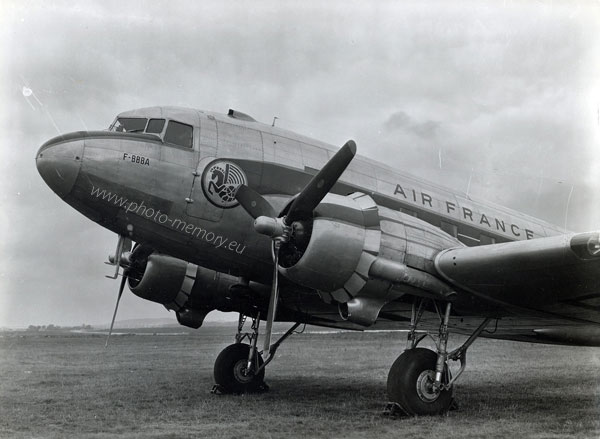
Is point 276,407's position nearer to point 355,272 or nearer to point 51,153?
point 355,272

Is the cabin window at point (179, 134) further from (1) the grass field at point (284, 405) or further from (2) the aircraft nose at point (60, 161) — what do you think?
(1) the grass field at point (284, 405)

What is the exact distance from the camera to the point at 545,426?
21.7 ft

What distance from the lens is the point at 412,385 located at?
6.90 metres

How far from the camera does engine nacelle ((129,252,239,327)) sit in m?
9.93

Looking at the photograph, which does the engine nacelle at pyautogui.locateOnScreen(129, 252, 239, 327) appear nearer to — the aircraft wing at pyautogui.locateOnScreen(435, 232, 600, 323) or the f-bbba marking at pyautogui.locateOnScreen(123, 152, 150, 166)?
the f-bbba marking at pyautogui.locateOnScreen(123, 152, 150, 166)

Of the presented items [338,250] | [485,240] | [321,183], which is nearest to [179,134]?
[321,183]

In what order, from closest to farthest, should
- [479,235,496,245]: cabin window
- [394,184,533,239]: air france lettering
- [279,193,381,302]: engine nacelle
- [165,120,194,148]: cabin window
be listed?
[279,193,381,302]: engine nacelle
[165,120,194,148]: cabin window
[394,184,533,239]: air france lettering
[479,235,496,245]: cabin window

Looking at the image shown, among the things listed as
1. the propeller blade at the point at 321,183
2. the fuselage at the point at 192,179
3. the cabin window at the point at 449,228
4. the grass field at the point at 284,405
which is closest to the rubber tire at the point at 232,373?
the grass field at the point at 284,405

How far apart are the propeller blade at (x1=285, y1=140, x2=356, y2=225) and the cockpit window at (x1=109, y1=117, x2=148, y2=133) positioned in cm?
245

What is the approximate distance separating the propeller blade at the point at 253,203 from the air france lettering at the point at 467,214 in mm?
2587

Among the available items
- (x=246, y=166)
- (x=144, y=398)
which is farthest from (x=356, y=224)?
(x=144, y=398)

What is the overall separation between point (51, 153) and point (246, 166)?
2.38m

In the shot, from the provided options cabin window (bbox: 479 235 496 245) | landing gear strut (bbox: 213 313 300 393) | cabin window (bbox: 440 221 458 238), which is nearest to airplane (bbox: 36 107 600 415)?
cabin window (bbox: 440 221 458 238)

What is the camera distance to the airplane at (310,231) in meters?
6.55
